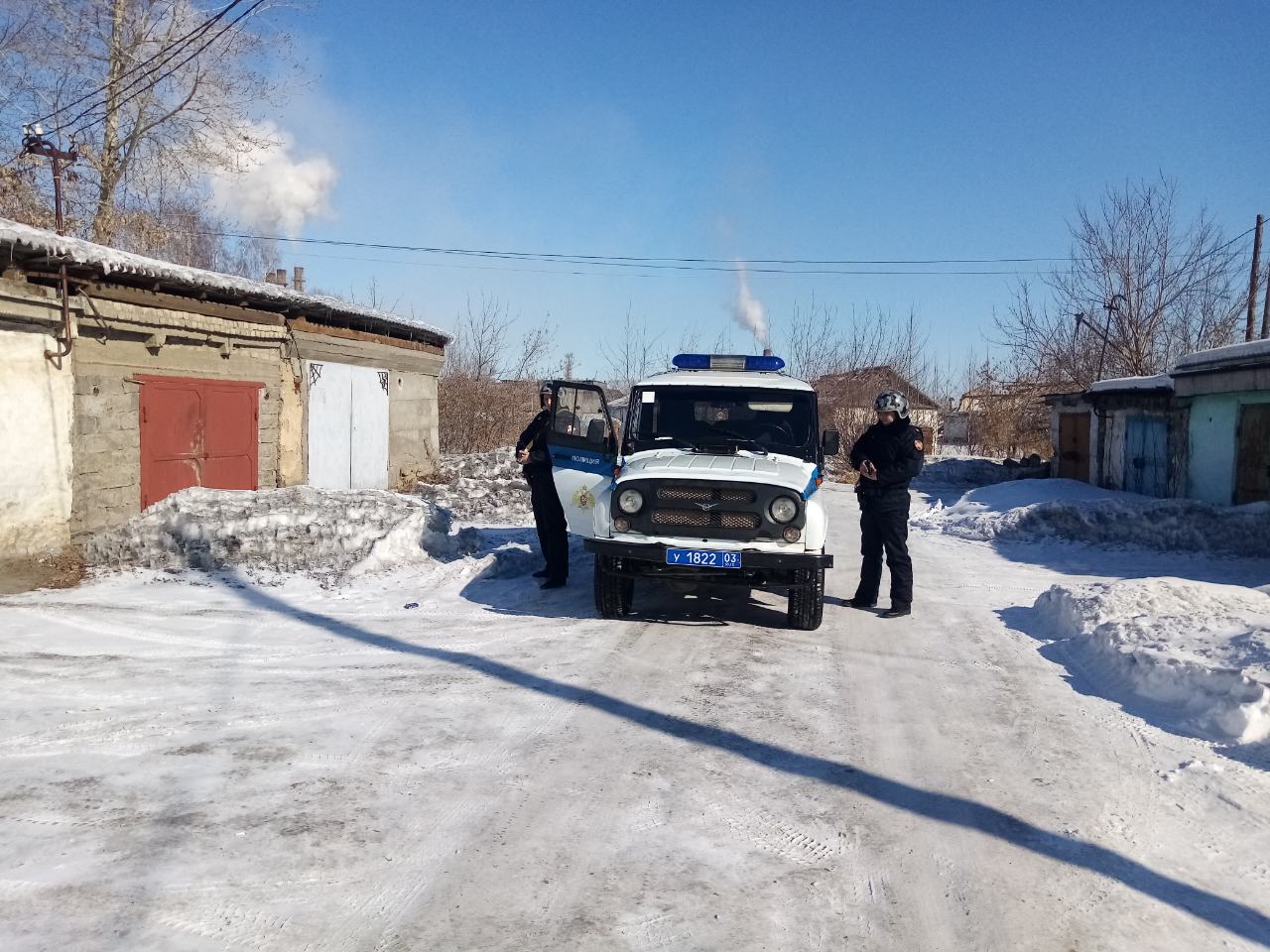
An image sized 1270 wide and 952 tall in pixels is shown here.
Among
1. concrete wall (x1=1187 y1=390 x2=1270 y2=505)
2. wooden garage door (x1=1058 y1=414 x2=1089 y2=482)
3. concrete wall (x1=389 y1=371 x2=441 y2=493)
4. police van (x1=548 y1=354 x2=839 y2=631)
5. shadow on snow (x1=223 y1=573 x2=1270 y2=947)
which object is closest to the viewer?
shadow on snow (x1=223 y1=573 x2=1270 y2=947)

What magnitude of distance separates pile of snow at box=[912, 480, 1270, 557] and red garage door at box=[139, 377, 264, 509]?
37.4 feet

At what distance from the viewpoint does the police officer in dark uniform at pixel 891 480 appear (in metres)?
7.43

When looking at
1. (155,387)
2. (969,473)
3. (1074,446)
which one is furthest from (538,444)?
(969,473)

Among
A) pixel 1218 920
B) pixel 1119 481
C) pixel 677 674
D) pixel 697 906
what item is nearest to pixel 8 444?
pixel 677 674

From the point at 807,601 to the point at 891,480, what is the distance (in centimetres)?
141

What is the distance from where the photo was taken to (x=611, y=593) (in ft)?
23.5

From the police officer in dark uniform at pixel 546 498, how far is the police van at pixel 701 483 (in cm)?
36

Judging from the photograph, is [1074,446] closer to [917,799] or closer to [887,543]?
[887,543]

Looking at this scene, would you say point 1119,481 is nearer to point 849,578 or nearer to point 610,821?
point 849,578

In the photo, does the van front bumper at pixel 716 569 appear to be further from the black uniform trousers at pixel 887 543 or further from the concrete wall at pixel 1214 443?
the concrete wall at pixel 1214 443

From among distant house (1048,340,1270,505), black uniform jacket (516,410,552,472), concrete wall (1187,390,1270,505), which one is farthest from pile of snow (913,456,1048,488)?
black uniform jacket (516,410,552,472)

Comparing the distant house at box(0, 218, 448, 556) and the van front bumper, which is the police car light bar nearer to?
the van front bumper

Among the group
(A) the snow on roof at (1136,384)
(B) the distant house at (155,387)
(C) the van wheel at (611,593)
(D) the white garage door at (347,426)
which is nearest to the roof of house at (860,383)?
(A) the snow on roof at (1136,384)

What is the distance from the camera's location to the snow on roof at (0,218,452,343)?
8125 mm
